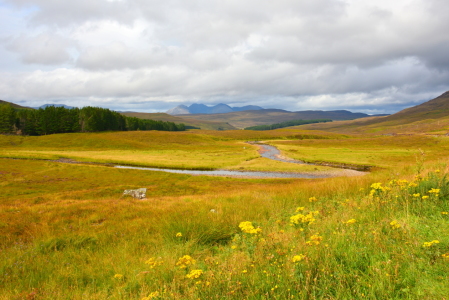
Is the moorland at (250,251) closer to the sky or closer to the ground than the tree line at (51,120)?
closer to the ground

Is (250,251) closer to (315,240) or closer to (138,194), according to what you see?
(315,240)

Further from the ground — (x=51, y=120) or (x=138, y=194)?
(x=51, y=120)

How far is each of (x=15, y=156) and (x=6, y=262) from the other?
67887 mm

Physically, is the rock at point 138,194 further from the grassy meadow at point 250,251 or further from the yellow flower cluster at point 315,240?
the yellow flower cluster at point 315,240

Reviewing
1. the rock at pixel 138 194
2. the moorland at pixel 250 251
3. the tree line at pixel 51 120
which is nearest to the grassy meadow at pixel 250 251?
the moorland at pixel 250 251

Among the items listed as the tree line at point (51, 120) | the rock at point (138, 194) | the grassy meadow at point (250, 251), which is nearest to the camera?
the grassy meadow at point (250, 251)

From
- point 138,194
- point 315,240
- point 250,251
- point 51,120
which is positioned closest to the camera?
point 315,240

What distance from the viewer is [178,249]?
6.25 meters

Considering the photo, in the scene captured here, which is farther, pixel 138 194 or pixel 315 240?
pixel 138 194

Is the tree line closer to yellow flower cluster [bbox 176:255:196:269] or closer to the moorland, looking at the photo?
the moorland

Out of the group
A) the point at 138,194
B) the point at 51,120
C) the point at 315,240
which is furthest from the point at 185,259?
A: the point at 51,120

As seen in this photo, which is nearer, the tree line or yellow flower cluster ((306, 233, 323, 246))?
yellow flower cluster ((306, 233, 323, 246))

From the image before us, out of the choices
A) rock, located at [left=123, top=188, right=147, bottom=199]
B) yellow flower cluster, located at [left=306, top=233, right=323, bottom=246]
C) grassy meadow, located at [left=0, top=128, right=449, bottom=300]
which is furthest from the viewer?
rock, located at [left=123, top=188, right=147, bottom=199]

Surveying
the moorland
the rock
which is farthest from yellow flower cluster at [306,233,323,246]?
the rock
